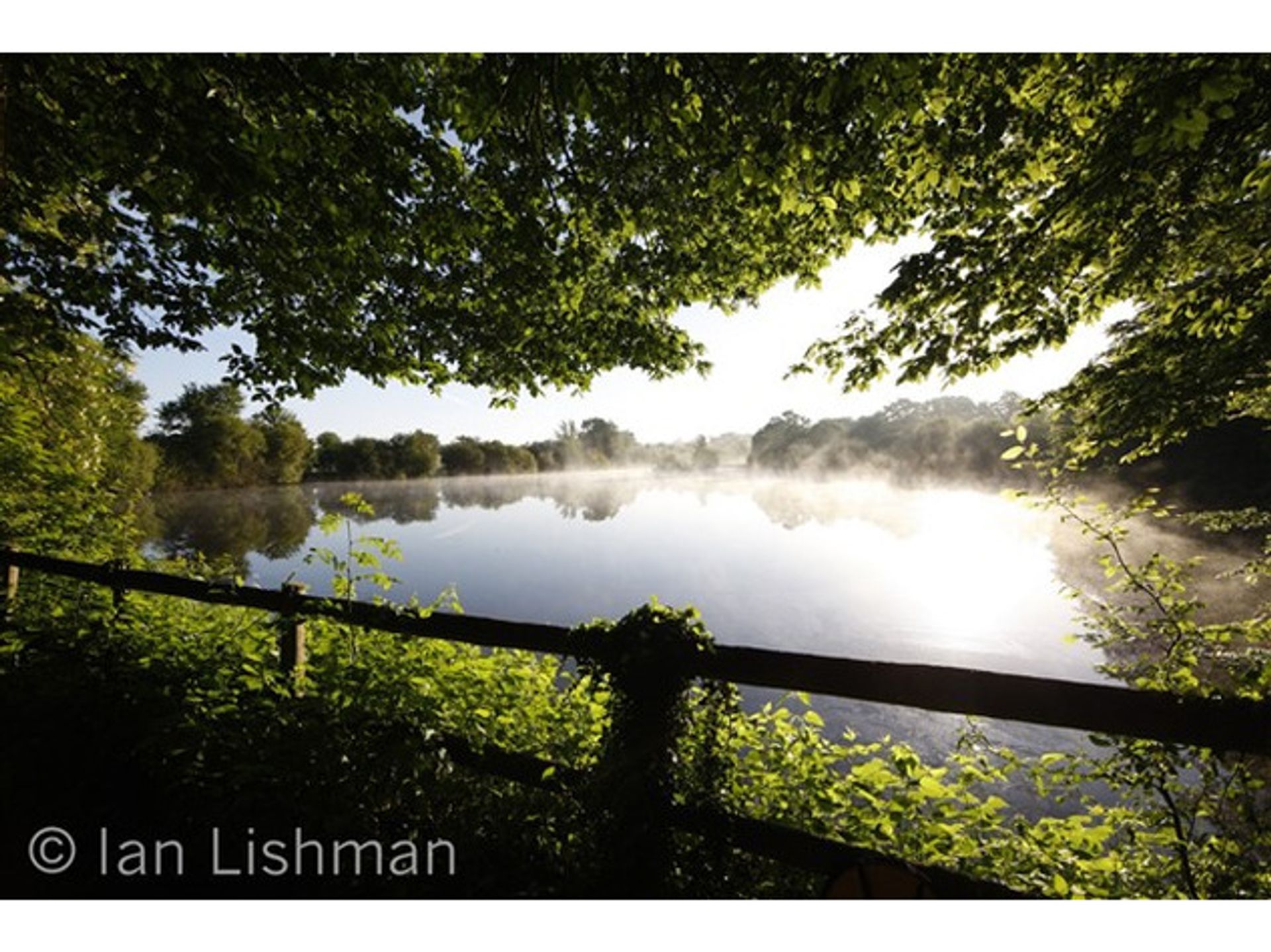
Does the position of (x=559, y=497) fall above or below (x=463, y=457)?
below

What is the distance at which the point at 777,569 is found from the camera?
22219 mm

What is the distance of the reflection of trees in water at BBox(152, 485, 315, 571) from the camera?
2880 cm

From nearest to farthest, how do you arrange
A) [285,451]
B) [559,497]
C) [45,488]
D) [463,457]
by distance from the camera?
1. [45,488]
2. [559,497]
3. [285,451]
4. [463,457]

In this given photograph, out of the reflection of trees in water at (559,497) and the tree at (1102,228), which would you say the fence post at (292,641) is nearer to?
the tree at (1102,228)

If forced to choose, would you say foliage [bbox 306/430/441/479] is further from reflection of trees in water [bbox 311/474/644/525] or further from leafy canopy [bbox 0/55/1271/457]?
leafy canopy [bbox 0/55/1271/457]

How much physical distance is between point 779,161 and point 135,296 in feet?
22.7

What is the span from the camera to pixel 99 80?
3.77m

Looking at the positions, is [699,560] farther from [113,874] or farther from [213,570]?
[113,874]

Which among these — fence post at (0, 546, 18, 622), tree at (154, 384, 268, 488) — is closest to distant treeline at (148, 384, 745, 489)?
tree at (154, 384, 268, 488)

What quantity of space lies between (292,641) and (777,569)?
2052 centimetres

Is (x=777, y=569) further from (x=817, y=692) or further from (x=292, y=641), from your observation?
(x=817, y=692)

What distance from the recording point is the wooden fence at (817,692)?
2.10 meters

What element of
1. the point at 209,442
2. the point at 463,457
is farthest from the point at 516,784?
the point at 463,457

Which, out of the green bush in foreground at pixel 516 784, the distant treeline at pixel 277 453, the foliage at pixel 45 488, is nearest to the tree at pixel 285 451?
the distant treeline at pixel 277 453
